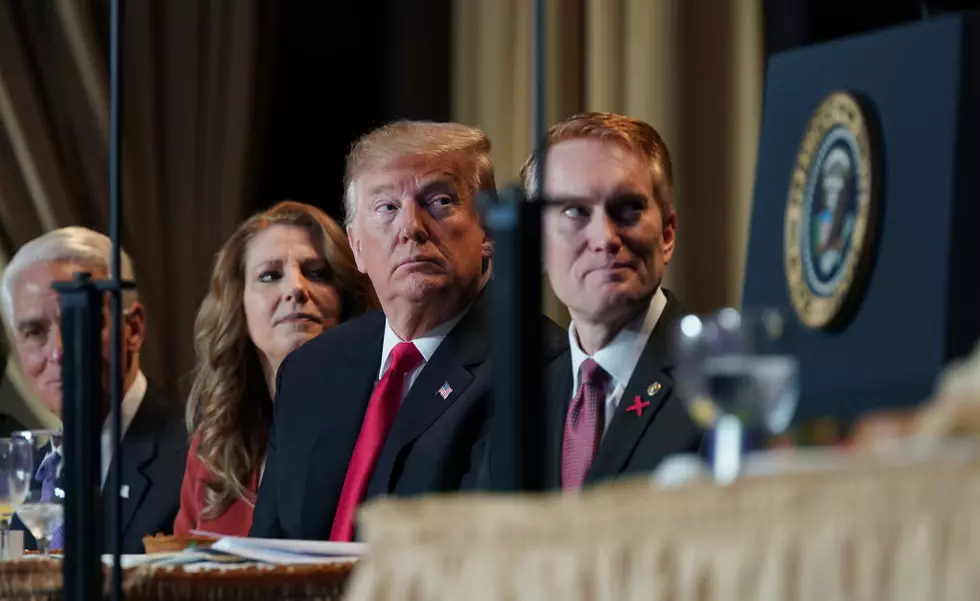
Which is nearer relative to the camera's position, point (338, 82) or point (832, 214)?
point (832, 214)

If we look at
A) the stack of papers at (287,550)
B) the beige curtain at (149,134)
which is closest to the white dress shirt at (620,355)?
the stack of papers at (287,550)

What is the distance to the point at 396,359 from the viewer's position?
9.07 feet

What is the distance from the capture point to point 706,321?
1049 millimetres

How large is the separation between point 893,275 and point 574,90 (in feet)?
7.23

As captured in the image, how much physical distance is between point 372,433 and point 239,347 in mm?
888

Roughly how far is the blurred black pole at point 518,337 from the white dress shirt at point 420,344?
171 centimetres

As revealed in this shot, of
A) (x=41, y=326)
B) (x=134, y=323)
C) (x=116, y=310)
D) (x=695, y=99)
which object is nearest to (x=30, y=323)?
(x=41, y=326)

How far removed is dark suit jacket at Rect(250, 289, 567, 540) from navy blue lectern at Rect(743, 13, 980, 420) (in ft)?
1.87

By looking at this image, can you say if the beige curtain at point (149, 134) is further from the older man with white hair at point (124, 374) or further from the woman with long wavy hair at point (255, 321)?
the woman with long wavy hair at point (255, 321)

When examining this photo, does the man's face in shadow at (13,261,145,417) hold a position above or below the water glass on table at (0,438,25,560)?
above

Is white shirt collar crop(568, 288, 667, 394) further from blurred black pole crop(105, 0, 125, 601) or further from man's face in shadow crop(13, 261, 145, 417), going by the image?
man's face in shadow crop(13, 261, 145, 417)

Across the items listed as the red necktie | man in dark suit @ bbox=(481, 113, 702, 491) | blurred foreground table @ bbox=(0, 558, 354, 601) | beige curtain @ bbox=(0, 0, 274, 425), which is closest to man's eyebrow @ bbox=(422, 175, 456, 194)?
man in dark suit @ bbox=(481, 113, 702, 491)

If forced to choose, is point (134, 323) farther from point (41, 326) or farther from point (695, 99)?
point (695, 99)

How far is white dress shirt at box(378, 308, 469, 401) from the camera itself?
2.77 metres
